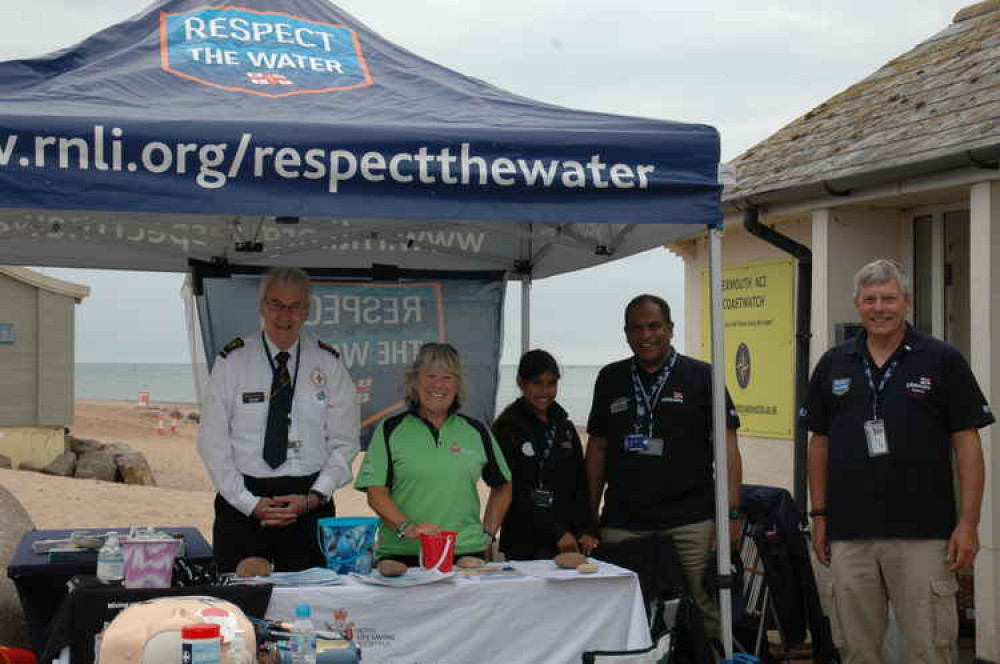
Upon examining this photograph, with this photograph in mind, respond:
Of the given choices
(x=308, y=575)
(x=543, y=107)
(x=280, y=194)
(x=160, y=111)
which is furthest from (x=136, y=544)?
(x=543, y=107)

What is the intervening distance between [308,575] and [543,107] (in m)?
2.09

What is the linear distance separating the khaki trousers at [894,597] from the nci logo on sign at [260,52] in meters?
2.71

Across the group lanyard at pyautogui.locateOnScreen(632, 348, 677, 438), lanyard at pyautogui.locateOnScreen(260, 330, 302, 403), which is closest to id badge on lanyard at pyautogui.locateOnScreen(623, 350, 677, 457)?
lanyard at pyautogui.locateOnScreen(632, 348, 677, 438)

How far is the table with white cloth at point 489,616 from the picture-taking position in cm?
367

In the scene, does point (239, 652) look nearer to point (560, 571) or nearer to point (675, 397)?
point (560, 571)

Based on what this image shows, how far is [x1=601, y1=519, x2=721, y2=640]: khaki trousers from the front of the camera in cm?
459

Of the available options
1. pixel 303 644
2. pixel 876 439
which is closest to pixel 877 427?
pixel 876 439

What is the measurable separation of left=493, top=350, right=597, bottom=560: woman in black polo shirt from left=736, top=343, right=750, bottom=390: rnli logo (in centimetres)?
307

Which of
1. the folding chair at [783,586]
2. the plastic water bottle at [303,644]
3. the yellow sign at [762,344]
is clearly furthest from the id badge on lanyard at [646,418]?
the yellow sign at [762,344]

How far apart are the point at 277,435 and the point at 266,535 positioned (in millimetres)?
426

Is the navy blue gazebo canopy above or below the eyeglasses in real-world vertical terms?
above

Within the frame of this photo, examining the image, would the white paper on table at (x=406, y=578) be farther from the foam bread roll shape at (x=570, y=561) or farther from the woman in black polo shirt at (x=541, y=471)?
the woman in black polo shirt at (x=541, y=471)

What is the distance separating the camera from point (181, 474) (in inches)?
827

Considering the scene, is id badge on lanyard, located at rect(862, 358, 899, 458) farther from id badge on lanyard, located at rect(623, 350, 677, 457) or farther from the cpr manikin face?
the cpr manikin face
